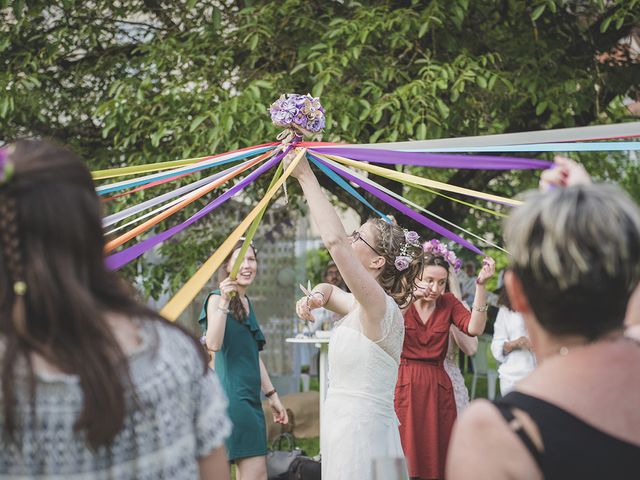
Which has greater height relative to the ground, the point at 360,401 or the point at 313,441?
the point at 360,401

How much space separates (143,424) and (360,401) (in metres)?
2.19

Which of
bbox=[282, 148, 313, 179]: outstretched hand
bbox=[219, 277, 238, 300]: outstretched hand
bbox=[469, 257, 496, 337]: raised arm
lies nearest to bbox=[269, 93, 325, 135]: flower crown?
bbox=[282, 148, 313, 179]: outstretched hand

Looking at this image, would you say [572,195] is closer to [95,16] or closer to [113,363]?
[113,363]

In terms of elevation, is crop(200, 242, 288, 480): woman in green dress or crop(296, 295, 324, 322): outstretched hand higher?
crop(296, 295, 324, 322): outstretched hand

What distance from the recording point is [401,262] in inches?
166

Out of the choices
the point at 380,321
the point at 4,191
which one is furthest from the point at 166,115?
the point at 4,191

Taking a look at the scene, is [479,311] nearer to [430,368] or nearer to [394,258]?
[430,368]

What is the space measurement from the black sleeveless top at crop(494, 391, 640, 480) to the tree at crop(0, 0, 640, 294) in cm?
423

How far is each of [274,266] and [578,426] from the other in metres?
10.1

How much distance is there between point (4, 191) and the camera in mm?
1641

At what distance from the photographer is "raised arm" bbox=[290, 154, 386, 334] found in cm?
331

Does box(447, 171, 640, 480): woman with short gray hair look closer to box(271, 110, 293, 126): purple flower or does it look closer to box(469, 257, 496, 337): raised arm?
box(271, 110, 293, 126): purple flower

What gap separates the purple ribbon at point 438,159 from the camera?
9.78 ft

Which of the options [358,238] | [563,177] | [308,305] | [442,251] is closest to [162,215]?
[308,305]
